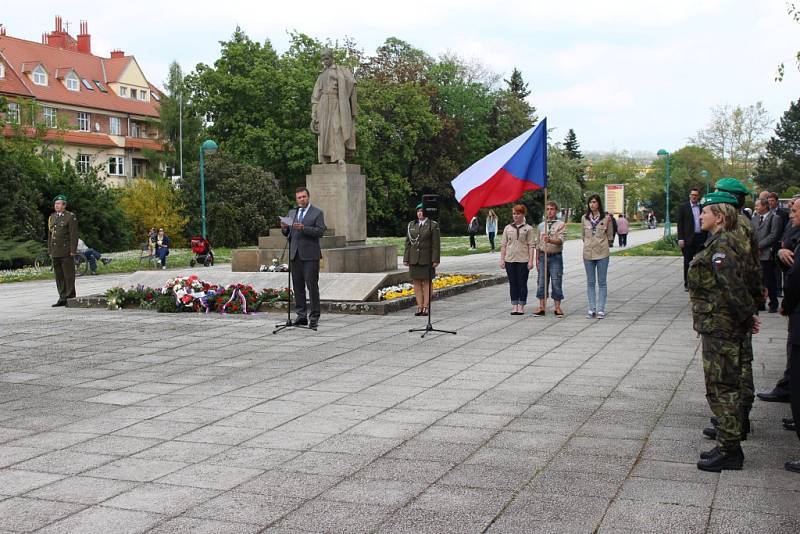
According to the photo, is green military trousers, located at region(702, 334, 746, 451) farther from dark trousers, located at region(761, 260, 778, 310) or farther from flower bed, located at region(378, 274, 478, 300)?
flower bed, located at region(378, 274, 478, 300)

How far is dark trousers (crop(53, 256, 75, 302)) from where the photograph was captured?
17.1 metres

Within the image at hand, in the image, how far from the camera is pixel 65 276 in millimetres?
17031

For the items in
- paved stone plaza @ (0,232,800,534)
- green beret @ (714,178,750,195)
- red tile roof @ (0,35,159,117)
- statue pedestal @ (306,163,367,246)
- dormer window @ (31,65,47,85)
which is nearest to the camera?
paved stone plaza @ (0,232,800,534)

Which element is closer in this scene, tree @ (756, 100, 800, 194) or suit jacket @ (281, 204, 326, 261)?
suit jacket @ (281, 204, 326, 261)

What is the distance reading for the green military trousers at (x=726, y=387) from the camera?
5.45 metres

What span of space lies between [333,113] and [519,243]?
6.19m

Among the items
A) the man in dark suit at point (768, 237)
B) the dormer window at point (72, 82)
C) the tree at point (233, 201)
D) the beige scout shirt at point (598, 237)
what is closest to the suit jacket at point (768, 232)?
the man in dark suit at point (768, 237)

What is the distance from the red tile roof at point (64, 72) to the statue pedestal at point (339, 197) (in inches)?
2052

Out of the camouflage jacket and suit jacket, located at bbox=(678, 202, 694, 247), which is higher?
suit jacket, located at bbox=(678, 202, 694, 247)

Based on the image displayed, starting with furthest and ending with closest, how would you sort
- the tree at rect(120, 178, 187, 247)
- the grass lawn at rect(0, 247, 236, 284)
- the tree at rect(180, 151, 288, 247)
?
the tree at rect(180, 151, 288, 247) → the tree at rect(120, 178, 187, 247) → the grass lawn at rect(0, 247, 236, 284)

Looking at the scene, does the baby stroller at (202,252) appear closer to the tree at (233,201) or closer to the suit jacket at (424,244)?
the tree at (233,201)

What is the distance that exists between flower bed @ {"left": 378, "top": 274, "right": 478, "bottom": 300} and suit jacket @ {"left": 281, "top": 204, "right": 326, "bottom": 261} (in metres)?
2.79

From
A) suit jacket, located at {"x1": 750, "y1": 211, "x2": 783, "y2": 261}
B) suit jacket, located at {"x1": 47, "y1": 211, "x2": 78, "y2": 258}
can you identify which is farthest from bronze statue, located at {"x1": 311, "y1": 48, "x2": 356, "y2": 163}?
suit jacket, located at {"x1": 750, "y1": 211, "x2": 783, "y2": 261}

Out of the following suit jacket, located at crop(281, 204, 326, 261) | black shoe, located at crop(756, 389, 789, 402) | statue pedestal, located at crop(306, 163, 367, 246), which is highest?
statue pedestal, located at crop(306, 163, 367, 246)
